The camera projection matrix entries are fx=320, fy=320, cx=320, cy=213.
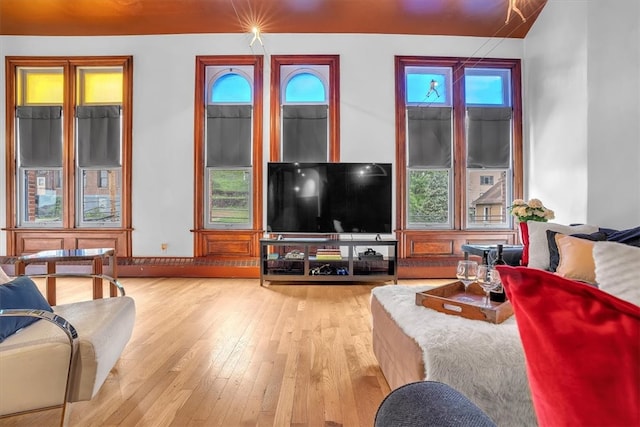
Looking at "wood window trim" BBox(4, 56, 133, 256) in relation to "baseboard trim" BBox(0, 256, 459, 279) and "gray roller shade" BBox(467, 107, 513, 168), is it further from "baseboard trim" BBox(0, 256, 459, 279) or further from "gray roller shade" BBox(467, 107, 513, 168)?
"gray roller shade" BBox(467, 107, 513, 168)

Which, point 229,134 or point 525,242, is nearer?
point 525,242

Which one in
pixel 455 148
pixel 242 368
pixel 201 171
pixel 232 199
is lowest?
pixel 242 368

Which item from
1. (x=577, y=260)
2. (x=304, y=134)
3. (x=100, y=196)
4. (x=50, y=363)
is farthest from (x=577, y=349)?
(x=100, y=196)

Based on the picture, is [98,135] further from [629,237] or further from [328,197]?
[629,237]

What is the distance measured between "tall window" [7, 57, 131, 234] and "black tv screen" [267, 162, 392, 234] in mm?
2347

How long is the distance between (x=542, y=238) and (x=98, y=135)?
5.83 metres

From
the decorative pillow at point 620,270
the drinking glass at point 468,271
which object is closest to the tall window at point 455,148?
the drinking glass at point 468,271

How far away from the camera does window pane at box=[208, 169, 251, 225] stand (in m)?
4.79

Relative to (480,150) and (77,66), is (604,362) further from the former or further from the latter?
(77,66)

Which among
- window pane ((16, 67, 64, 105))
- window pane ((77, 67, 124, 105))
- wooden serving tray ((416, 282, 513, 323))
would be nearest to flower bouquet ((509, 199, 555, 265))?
wooden serving tray ((416, 282, 513, 323))

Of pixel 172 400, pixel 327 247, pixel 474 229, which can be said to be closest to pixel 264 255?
pixel 327 247

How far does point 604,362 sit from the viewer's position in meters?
0.33

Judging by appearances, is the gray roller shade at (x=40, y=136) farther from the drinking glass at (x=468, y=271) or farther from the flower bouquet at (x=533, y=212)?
the flower bouquet at (x=533, y=212)

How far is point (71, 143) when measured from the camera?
15.7 ft
